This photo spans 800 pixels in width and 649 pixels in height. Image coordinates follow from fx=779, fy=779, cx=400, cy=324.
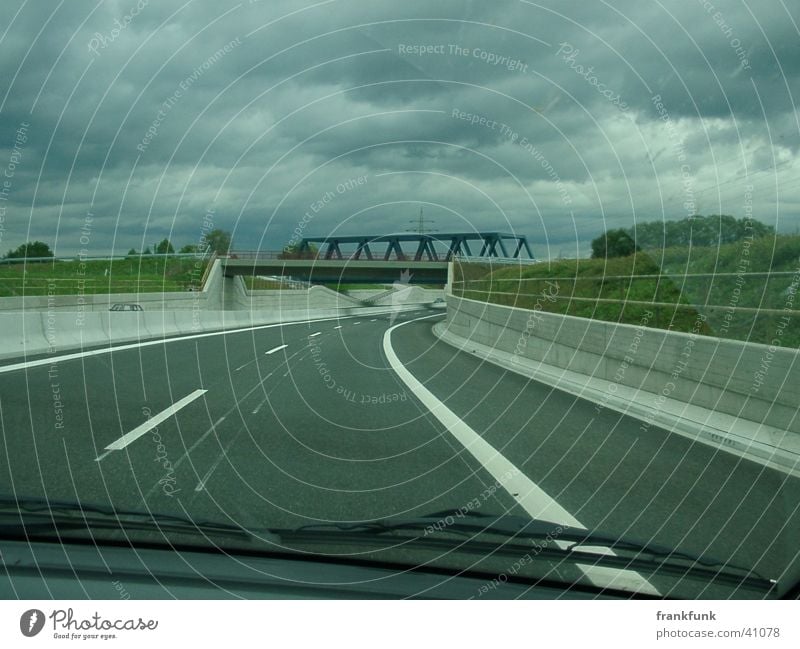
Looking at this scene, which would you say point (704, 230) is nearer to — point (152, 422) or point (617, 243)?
point (617, 243)

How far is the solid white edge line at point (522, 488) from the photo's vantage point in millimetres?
3453

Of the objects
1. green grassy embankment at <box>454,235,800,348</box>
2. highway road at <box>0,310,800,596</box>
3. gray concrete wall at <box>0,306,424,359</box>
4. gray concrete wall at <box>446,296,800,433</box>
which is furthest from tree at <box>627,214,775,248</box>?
gray concrete wall at <box>0,306,424,359</box>

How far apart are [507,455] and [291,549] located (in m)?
4.31

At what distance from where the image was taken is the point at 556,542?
3.96m

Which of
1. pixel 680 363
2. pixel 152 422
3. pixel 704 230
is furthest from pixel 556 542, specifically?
pixel 704 230

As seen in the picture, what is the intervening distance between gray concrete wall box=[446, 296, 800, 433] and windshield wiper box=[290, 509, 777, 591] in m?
5.06

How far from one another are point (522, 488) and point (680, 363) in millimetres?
5540

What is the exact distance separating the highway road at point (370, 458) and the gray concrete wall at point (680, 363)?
1.04 metres

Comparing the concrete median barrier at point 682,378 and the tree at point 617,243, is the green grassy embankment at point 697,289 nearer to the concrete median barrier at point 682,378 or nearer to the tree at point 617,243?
the tree at point 617,243

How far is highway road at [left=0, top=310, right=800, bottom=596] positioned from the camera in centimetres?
541

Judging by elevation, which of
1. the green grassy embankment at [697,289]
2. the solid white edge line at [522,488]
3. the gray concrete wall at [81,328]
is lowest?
the gray concrete wall at [81,328]

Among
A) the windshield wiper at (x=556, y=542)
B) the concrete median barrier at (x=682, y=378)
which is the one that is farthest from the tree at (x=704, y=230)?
the windshield wiper at (x=556, y=542)

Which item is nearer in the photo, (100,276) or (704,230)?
(704,230)

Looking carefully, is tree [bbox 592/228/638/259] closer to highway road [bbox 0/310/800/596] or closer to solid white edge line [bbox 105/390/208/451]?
highway road [bbox 0/310/800/596]
